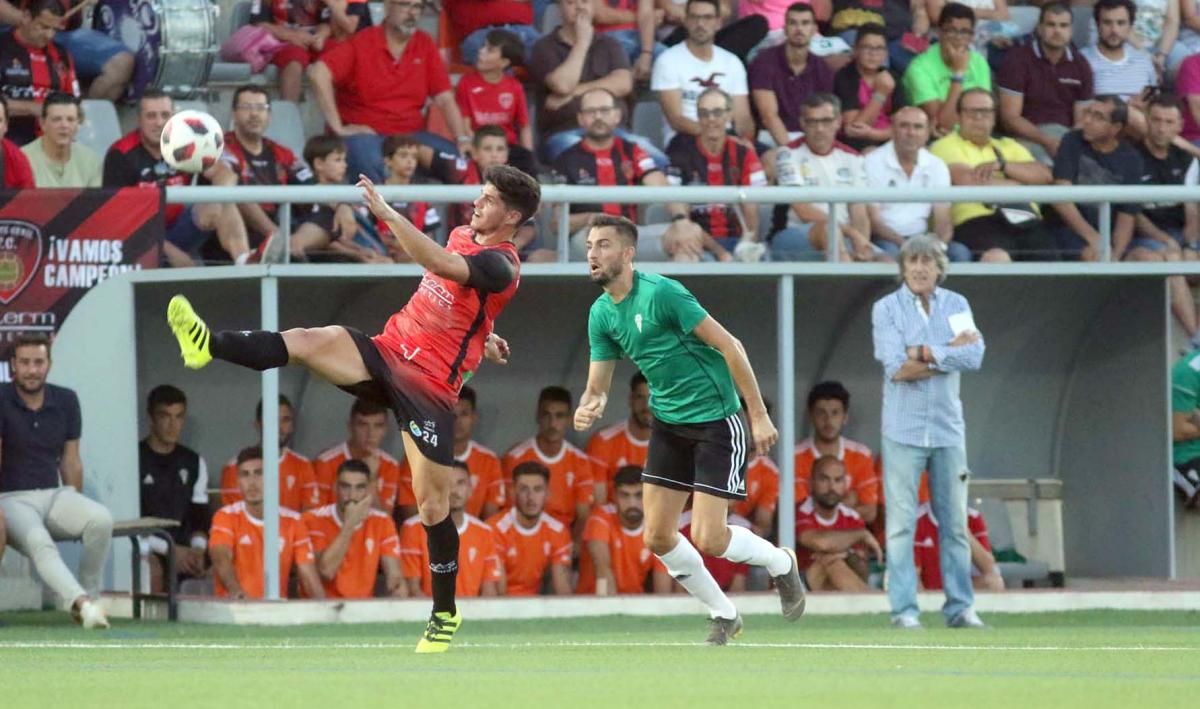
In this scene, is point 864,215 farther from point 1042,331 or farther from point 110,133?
point 110,133

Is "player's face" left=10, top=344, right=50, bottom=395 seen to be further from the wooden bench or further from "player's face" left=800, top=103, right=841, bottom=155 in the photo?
"player's face" left=800, top=103, right=841, bottom=155

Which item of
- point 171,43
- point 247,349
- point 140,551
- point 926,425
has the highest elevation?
point 171,43

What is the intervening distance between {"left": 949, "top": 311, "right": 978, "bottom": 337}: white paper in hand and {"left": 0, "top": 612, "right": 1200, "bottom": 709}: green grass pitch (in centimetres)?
167

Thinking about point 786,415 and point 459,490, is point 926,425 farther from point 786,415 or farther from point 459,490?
point 459,490

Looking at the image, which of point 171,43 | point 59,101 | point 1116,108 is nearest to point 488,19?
point 171,43

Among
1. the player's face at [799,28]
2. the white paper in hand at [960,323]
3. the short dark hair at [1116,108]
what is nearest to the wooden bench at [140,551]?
the white paper in hand at [960,323]

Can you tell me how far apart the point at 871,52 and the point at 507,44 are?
276 cm

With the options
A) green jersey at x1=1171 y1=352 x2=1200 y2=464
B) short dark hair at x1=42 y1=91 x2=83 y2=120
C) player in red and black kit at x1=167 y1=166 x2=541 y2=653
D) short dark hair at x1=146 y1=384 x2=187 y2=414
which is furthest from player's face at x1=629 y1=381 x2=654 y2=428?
player in red and black kit at x1=167 y1=166 x2=541 y2=653

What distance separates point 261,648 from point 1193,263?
711 centimetres

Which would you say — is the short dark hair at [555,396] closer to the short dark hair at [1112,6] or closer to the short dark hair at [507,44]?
the short dark hair at [507,44]

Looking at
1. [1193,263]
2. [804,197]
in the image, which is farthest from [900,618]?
[1193,263]

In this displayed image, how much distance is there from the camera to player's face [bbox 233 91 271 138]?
13.0 metres

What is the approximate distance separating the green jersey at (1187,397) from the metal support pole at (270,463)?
6.18 metres

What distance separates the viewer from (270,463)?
496 inches
